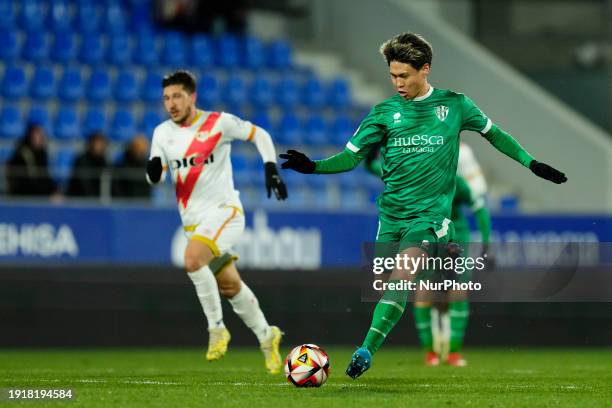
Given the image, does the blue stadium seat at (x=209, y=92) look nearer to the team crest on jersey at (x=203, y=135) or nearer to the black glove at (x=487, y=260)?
the black glove at (x=487, y=260)

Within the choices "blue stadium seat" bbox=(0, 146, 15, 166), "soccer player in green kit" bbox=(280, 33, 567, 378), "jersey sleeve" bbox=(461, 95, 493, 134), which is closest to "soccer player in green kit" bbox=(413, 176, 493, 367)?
"jersey sleeve" bbox=(461, 95, 493, 134)

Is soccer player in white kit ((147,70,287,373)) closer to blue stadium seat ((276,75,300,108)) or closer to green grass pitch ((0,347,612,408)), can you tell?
green grass pitch ((0,347,612,408))

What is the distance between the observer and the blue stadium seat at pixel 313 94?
19.8m

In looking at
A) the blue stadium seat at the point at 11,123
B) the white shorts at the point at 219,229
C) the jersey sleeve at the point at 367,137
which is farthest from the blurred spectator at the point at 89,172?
the jersey sleeve at the point at 367,137

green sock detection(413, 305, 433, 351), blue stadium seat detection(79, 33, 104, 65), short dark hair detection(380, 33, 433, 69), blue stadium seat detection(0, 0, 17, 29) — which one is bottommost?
green sock detection(413, 305, 433, 351)

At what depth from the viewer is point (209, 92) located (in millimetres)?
18859

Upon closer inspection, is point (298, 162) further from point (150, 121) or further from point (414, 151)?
point (150, 121)

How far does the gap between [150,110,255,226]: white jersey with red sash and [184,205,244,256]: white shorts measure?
5 centimetres

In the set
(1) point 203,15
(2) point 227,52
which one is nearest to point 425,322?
(2) point 227,52

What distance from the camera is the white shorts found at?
29.8 feet

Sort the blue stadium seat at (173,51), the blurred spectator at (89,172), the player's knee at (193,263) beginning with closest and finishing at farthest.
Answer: the player's knee at (193,263) < the blurred spectator at (89,172) < the blue stadium seat at (173,51)

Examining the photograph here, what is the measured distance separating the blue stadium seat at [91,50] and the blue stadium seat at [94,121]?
119 centimetres

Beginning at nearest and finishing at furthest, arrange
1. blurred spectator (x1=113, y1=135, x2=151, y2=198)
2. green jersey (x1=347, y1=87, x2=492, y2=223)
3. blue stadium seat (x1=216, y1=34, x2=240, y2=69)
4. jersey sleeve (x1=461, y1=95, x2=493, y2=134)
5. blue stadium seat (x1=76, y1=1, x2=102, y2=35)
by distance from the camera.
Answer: green jersey (x1=347, y1=87, x2=492, y2=223) → jersey sleeve (x1=461, y1=95, x2=493, y2=134) → blurred spectator (x1=113, y1=135, x2=151, y2=198) → blue stadium seat (x1=76, y1=1, x2=102, y2=35) → blue stadium seat (x1=216, y1=34, x2=240, y2=69)

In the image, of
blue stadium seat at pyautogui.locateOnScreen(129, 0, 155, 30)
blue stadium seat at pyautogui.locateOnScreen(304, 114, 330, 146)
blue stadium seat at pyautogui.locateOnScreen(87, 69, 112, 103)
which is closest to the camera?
blue stadium seat at pyautogui.locateOnScreen(87, 69, 112, 103)
